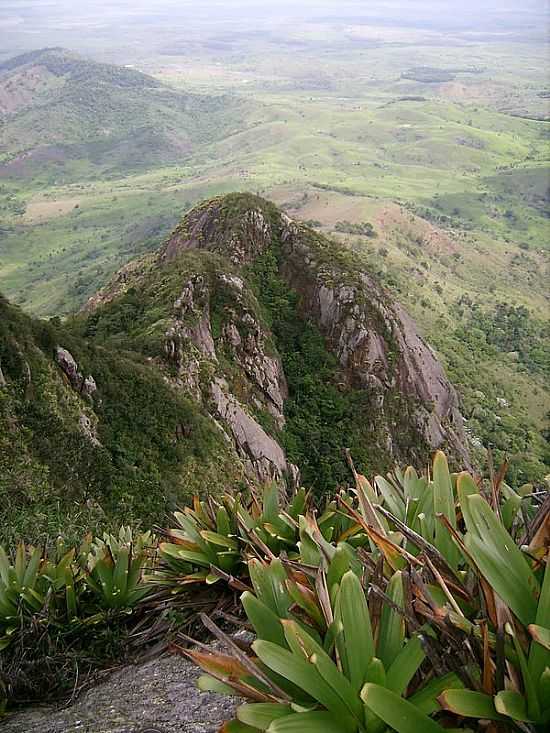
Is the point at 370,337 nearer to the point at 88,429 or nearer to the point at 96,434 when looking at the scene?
the point at 96,434

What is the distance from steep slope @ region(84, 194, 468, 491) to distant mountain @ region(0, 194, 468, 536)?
0.09 metres

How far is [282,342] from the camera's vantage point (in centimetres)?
3028

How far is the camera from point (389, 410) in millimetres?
29734

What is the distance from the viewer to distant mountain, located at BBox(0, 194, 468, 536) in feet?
45.1

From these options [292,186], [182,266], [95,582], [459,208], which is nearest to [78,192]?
[292,186]

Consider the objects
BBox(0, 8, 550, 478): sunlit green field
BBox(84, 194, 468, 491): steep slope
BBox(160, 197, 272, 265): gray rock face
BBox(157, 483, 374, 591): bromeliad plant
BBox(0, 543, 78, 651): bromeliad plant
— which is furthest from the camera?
BBox(0, 8, 550, 478): sunlit green field

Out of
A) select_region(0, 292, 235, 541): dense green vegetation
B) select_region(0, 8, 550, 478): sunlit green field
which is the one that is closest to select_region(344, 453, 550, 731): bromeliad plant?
select_region(0, 292, 235, 541): dense green vegetation

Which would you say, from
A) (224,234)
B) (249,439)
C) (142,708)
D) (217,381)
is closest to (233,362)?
(217,381)

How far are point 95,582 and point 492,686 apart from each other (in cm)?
315

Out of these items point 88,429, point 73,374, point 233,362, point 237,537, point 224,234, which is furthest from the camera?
point 224,234

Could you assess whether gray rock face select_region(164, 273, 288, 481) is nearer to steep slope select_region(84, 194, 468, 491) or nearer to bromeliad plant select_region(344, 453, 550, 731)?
steep slope select_region(84, 194, 468, 491)

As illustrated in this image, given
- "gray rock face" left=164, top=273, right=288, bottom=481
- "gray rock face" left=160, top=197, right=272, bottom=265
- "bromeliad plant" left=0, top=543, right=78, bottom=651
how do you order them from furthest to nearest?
"gray rock face" left=160, top=197, right=272, bottom=265 → "gray rock face" left=164, top=273, right=288, bottom=481 → "bromeliad plant" left=0, top=543, right=78, bottom=651

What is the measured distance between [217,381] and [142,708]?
19554 mm

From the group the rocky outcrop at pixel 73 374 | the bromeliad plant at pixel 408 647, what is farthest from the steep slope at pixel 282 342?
the bromeliad plant at pixel 408 647
